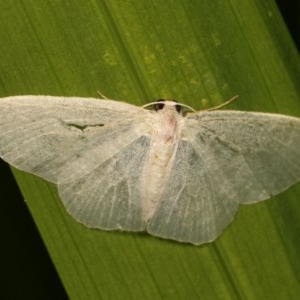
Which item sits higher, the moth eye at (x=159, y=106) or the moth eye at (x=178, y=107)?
the moth eye at (x=159, y=106)

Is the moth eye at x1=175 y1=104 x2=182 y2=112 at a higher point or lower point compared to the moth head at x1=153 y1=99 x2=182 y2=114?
lower

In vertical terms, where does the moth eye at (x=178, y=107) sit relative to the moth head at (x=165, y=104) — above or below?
below

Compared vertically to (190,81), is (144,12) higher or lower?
higher

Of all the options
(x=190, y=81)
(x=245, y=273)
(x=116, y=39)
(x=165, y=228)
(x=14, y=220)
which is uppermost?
(x=116, y=39)

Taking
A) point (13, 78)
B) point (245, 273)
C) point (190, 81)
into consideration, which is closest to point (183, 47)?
point (190, 81)

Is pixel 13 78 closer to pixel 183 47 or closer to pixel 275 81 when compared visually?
pixel 183 47
